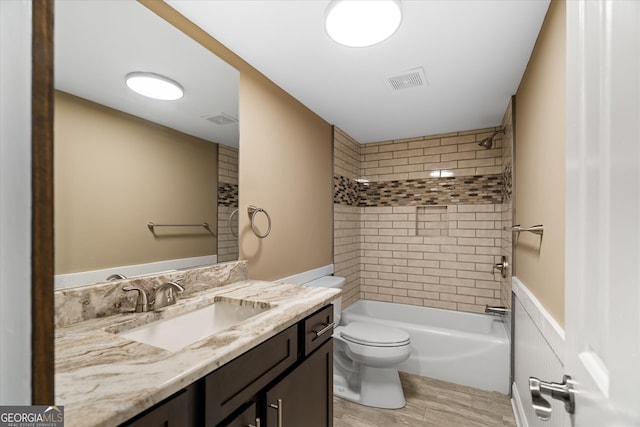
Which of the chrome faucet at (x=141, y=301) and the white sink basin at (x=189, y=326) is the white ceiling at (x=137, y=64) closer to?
the chrome faucet at (x=141, y=301)

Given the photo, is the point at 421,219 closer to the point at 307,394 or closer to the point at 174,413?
the point at 307,394

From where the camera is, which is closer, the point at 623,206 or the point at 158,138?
the point at 623,206

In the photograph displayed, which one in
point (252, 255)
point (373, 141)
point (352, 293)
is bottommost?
point (352, 293)

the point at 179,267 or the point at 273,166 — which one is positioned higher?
the point at 273,166

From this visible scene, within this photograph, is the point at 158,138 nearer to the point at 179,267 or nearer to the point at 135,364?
the point at 179,267

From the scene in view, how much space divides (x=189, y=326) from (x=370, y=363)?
1.47m

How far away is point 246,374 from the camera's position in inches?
35.6

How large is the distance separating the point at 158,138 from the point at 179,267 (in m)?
0.61

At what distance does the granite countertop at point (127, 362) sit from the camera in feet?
1.85

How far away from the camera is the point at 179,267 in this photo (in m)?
1.42

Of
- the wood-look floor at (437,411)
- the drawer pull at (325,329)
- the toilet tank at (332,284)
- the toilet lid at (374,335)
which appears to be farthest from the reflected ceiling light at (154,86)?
the wood-look floor at (437,411)

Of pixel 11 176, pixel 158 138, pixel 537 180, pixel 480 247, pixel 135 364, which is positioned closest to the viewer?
pixel 11 176

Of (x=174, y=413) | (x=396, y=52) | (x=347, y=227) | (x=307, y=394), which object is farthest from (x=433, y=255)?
(x=174, y=413)

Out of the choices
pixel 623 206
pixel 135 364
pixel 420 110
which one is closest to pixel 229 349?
pixel 135 364
